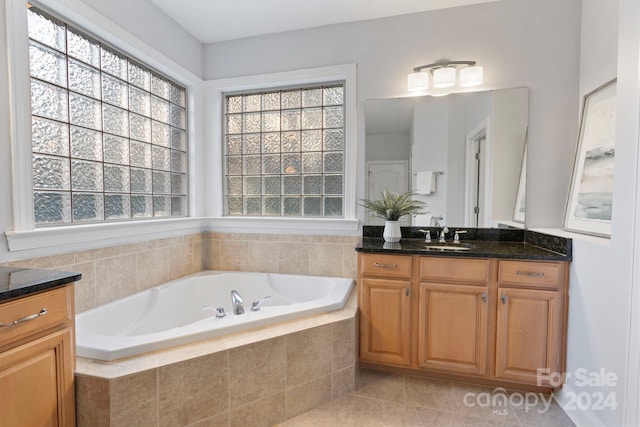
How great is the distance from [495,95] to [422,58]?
2.01 feet

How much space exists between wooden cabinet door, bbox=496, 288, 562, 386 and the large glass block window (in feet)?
4.61

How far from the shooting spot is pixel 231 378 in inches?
60.1

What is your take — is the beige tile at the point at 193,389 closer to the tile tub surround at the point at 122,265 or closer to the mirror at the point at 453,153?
the tile tub surround at the point at 122,265

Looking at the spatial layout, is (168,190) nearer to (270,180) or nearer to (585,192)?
(270,180)

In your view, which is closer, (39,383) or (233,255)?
(39,383)

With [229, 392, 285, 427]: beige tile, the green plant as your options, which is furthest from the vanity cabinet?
[229, 392, 285, 427]: beige tile

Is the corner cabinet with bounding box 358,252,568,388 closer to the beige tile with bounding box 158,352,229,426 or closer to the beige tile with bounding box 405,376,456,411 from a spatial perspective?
the beige tile with bounding box 405,376,456,411

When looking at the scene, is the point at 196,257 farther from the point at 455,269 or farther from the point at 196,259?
the point at 455,269

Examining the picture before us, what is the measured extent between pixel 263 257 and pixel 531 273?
200 centimetres

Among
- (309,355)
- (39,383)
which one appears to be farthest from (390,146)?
(39,383)

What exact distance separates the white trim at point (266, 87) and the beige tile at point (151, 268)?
0.62m

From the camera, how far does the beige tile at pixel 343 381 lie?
189 centimetres

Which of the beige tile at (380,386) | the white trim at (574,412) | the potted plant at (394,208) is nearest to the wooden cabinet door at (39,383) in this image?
the beige tile at (380,386)

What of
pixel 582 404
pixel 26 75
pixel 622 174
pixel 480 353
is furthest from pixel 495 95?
pixel 26 75
